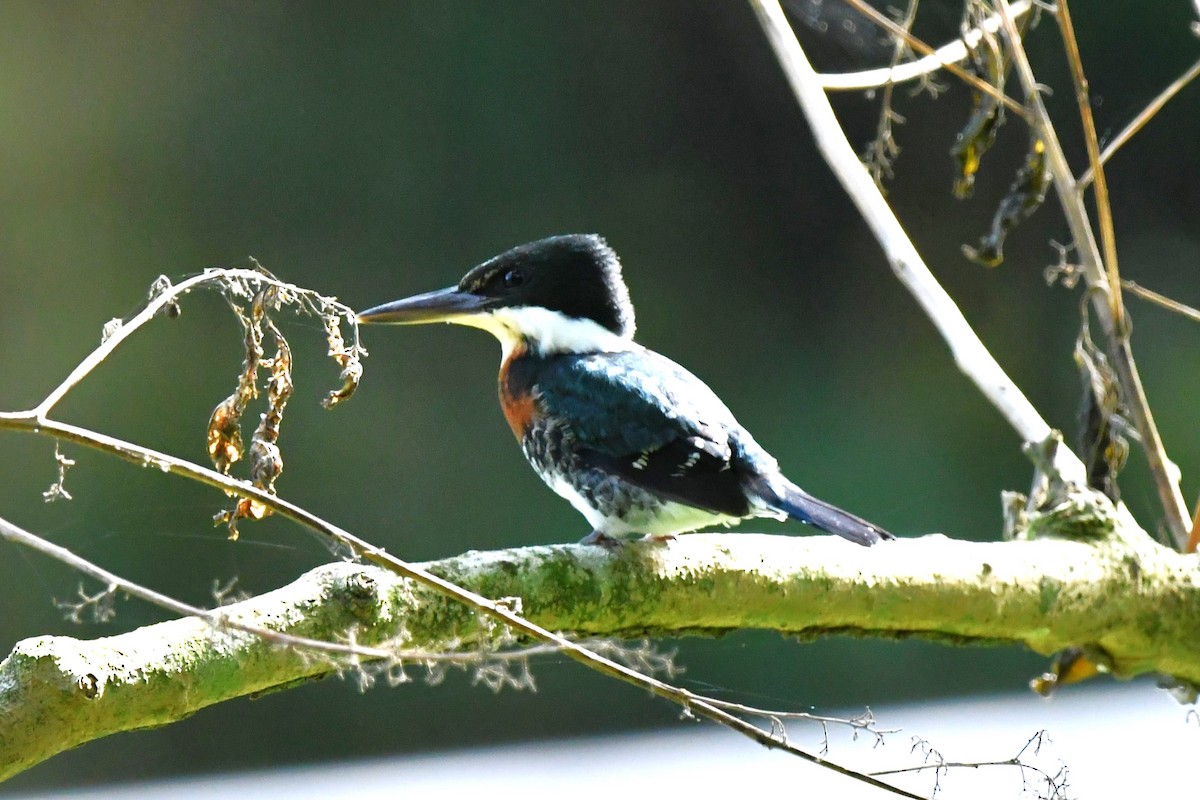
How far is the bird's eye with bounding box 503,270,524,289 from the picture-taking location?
1671 millimetres

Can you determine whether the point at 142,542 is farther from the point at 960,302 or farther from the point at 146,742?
the point at 960,302

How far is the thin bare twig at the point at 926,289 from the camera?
4.89ft

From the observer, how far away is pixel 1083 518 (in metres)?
1.42

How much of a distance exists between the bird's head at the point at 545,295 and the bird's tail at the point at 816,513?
31 cm

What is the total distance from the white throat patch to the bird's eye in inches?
1.2

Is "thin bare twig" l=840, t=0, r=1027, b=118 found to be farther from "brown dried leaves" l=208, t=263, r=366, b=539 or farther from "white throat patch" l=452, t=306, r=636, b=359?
"brown dried leaves" l=208, t=263, r=366, b=539

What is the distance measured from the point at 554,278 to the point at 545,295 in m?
0.02

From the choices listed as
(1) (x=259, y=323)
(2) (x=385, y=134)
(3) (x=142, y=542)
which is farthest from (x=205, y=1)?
(1) (x=259, y=323)

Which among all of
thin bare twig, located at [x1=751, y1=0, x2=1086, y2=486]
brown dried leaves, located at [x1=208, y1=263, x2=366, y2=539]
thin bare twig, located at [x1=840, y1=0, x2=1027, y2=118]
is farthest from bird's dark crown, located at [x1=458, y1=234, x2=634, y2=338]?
brown dried leaves, located at [x1=208, y1=263, x2=366, y2=539]

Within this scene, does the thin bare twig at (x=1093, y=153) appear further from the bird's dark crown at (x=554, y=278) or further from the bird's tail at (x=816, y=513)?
the bird's dark crown at (x=554, y=278)

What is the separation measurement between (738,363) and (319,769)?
4.77ft

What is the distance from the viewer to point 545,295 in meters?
1.67

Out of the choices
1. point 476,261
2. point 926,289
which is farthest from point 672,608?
point 476,261

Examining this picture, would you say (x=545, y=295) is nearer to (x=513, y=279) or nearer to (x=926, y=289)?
(x=513, y=279)
